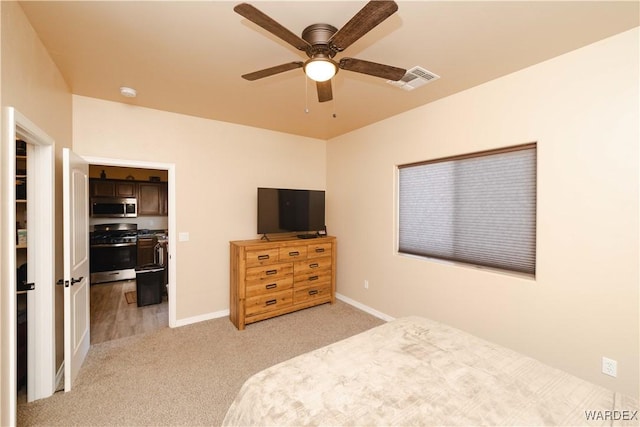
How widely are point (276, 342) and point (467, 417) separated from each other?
2.29 meters

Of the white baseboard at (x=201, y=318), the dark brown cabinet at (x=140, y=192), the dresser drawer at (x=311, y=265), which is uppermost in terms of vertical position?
the dark brown cabinet at (x=140, y=192)

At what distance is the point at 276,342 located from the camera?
3072 mm

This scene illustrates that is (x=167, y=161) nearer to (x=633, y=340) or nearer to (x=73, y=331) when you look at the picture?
(x=73, y=331)

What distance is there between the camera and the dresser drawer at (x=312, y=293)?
3871 millimetres

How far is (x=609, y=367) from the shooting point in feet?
6.37

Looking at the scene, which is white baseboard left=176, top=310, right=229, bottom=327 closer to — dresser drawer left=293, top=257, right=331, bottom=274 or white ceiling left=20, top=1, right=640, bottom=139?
dresser drawer left=293, top=257, right=331, bottom=274

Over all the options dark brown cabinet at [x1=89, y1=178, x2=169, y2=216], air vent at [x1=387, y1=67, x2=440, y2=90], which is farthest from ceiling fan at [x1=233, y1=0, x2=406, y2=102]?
dark brown cabinet at [x1=89, y1=178, x2=169, y2=216]

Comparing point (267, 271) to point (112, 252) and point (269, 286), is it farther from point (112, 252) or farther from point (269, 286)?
point (112, 252)

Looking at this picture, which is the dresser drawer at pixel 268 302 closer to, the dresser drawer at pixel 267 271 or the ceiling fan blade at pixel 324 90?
the dresser drawer at pixel 267 271

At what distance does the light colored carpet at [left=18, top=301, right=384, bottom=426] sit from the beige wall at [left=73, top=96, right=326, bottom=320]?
59 centimetres

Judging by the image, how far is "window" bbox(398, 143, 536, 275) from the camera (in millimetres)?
2419

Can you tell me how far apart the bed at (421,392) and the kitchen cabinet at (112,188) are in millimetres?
5726

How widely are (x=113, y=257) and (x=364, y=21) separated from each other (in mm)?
6184

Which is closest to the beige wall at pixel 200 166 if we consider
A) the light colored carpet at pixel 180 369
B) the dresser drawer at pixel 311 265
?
the light colored carpet at pixel 180 369
